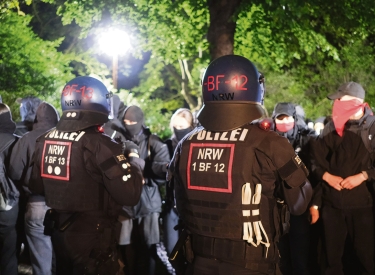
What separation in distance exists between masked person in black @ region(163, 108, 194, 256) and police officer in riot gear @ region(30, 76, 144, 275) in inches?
79.3

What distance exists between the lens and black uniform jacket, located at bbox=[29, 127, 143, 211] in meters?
3.74

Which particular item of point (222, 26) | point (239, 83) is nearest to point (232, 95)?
point (239, 83)

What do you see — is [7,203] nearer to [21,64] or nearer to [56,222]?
[56,222]

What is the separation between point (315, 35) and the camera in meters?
12.2

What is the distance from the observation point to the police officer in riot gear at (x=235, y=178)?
3.07m

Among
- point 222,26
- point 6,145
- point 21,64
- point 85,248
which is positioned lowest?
point 85,248

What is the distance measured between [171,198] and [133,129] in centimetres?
101

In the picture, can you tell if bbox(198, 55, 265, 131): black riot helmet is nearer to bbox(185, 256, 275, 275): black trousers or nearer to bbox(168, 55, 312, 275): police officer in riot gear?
bbox(168, 55, 312, 275): police officer in riot gear

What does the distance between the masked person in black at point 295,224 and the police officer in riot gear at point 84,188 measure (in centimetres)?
265

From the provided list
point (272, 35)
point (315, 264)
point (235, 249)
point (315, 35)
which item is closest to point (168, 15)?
point (272, 35)

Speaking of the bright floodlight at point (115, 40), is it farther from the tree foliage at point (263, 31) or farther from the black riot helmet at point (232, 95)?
the black riot helmet at point (232, 95)

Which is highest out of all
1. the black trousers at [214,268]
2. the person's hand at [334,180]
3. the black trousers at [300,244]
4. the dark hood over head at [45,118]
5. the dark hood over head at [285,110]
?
the dark hood over head at [285,110]

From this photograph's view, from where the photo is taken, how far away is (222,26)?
973cm

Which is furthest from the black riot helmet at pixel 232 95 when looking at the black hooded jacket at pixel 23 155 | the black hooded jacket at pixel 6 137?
the black hooded jacket at pixel 6 137
